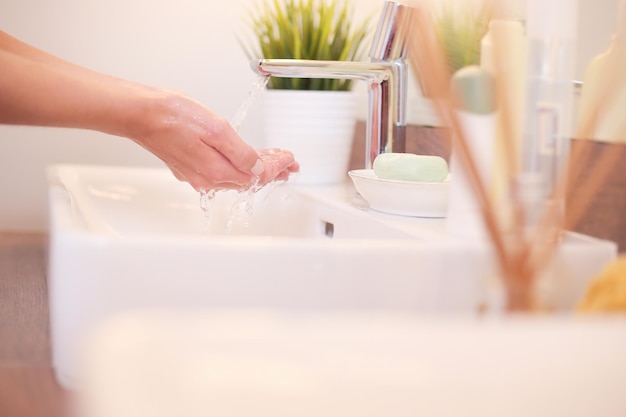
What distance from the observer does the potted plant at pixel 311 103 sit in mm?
1268

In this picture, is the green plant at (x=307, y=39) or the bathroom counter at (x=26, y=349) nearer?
the bathroom counter at (x=26, y=349)

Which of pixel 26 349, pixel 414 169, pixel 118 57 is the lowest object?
pixel 26 349

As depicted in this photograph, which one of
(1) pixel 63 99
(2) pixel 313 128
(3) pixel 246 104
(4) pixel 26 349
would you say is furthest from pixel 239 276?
(2) pixel 313 128

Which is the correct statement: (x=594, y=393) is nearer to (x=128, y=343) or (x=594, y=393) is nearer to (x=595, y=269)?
(x=128, y=343)

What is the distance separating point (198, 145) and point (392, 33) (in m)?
0.30

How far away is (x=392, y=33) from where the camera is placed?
99cm

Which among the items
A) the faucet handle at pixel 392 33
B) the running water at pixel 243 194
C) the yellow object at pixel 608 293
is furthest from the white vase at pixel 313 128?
the yellow object at pixel 608 293

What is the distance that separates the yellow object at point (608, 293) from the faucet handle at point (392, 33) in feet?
2.02

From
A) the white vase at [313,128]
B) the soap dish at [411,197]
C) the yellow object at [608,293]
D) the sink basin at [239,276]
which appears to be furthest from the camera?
the white vase at [313,128]

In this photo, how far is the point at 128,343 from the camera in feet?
0.85

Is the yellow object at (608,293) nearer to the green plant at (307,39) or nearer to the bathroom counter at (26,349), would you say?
the bathroom counter at (26,349)

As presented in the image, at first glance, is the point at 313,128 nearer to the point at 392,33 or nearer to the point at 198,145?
the point at 392,33

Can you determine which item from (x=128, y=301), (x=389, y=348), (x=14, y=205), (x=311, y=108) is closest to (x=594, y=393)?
(x=389, y=348)

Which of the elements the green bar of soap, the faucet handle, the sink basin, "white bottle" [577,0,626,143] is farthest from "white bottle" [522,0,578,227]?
the faucet handle
